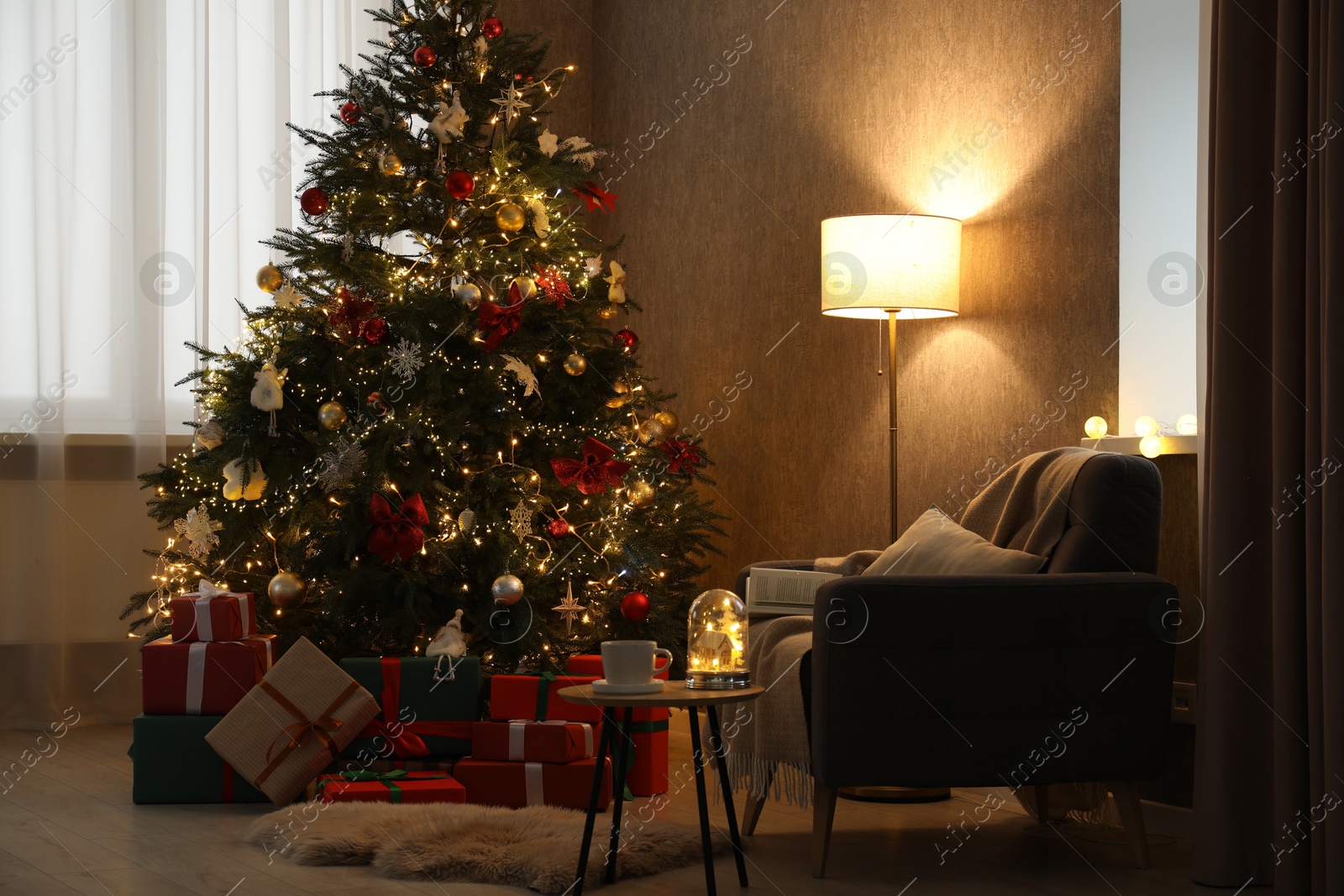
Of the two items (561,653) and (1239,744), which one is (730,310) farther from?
(1239,744)

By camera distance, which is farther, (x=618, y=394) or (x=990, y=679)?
(x=618, y=394)

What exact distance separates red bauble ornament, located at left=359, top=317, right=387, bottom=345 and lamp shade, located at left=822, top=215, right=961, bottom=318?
1228 millimetres

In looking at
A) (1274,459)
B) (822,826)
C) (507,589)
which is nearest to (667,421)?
(507,589)

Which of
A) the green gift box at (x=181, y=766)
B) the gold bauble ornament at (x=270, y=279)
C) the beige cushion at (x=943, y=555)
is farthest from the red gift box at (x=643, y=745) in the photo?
the gold bauble ornament at (x=270, y=279)

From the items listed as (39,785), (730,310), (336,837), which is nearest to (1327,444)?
(336,837)

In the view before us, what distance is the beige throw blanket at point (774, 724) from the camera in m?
2.74

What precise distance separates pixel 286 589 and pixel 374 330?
736mm

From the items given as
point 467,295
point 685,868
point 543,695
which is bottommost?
point 685,868

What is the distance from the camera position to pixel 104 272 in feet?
15.3

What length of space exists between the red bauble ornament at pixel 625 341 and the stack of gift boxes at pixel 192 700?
1.34m

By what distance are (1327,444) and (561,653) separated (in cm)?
213

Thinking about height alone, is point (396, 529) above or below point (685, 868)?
above

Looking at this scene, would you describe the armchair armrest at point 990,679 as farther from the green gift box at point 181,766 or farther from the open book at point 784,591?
Result: the green gift box at point 181,766

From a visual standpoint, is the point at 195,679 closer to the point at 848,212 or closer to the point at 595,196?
the point at 595,196
